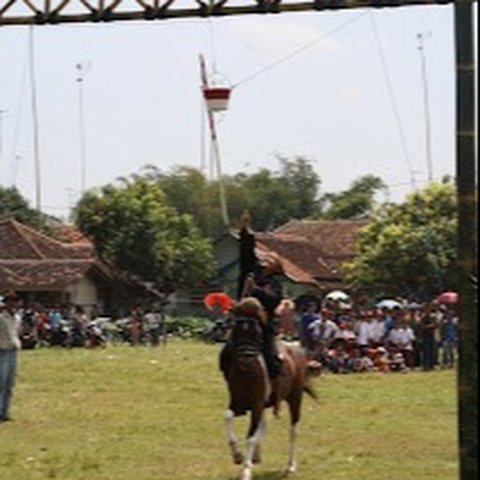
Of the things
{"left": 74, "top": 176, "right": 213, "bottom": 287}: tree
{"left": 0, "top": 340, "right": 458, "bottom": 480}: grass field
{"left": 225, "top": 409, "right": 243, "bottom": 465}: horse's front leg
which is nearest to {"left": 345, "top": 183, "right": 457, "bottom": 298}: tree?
{"left": 74, "top": 176, "right": 213, "bottom": 287}: tree

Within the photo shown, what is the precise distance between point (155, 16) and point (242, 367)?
5403 millimetres

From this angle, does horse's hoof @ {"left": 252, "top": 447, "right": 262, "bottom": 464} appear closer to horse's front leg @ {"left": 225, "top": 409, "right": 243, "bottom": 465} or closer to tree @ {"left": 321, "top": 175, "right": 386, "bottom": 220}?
horse's front leg @ {"left": 225, "top": 409, "right": 243, "bottom": 465}

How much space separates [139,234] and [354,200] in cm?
5222

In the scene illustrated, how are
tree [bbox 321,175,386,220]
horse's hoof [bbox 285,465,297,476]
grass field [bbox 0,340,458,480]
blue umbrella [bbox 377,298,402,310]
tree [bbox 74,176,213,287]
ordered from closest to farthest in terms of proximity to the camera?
horse's hoof [bbox 285,465,297,476], grass field [bbox 0,340,458,480], blue umbrella [bbox 377,298,402,310], tree [bbox 74,176,213,287], tree [bbox 321,175,386,220]

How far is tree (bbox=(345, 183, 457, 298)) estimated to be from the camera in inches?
2375

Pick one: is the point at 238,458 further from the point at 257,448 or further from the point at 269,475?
the point at 257,448

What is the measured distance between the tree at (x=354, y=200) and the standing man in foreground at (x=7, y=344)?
87100 millimetres

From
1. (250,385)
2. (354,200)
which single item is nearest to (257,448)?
(250,385)

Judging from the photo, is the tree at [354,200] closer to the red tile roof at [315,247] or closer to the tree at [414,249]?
the red tile roof at [315,247]

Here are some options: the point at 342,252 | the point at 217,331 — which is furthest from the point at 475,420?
the point at 342,252

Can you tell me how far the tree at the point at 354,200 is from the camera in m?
114

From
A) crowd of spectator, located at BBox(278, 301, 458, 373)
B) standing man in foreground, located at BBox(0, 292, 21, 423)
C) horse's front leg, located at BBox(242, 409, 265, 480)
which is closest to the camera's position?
horse's front leg, located at BBox(242, 409, 265, 480)

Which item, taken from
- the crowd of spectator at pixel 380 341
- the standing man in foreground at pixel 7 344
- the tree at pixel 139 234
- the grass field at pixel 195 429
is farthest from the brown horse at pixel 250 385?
the tree at pixel 139 234

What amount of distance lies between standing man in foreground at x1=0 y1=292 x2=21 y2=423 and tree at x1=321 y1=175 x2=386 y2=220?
3429 inches
